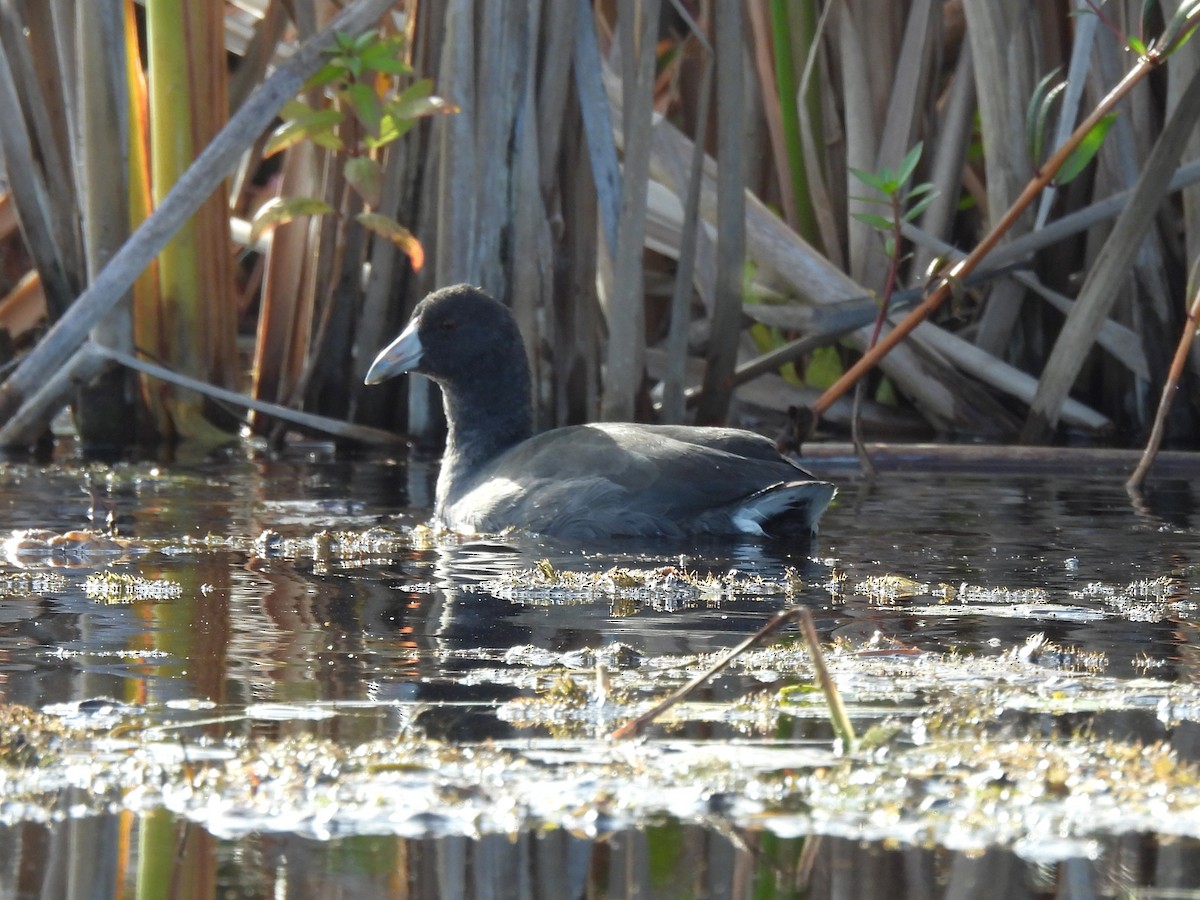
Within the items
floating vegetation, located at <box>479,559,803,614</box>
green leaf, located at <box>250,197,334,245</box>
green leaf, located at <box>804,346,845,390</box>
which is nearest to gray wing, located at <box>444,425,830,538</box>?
floating vegetation, located at <box>479,559,803,614</box>

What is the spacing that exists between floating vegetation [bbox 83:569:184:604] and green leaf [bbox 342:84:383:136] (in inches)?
87.3

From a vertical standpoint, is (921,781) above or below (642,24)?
below

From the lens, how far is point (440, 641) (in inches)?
124

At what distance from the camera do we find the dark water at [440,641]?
75.5 inches

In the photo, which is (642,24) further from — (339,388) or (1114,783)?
A: (1114,783)

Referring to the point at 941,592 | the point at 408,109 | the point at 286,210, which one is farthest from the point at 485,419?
the point at 941,592

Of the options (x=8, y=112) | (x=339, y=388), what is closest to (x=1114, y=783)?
(x=339, y=388)

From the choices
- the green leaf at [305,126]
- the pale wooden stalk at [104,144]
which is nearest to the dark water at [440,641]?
the pale wooden stalk at [104,144]

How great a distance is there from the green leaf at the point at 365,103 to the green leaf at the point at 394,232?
27 cm

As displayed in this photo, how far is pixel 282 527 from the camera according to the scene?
4.69 meters

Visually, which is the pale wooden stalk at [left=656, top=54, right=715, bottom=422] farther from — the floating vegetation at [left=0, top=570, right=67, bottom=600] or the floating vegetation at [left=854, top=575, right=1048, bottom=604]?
the floating vegetation at [left=0, top=570, right=67, bottom=600]

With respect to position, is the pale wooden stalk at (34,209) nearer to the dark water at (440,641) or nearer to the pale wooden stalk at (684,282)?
the dark water at (440,641)

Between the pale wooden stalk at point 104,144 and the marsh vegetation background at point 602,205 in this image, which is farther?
the pale wooden stalk at point 104,144

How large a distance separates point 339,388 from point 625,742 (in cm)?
412
